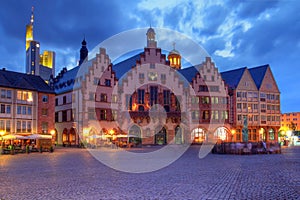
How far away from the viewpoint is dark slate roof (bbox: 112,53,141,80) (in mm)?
73500

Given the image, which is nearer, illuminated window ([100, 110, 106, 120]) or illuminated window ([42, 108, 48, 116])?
illuminated window ([42, 108, 48, 116])

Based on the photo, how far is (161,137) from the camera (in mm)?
73500

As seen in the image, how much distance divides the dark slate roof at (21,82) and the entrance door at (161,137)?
75.0 ft

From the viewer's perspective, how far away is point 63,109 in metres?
72.5

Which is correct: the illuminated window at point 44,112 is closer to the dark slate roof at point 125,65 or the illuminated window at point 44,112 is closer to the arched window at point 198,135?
the dark slate roof at point 125,65

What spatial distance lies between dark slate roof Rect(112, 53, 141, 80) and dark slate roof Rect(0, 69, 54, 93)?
15.6 metres

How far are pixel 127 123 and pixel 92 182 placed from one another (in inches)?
2055

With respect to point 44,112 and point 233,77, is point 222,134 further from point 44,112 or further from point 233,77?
point 44,112

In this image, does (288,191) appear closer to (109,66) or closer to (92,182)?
(92,182)

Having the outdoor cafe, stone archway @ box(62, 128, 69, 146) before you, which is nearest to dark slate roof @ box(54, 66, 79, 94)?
stone archway @ box(62, 128, 69, 146)

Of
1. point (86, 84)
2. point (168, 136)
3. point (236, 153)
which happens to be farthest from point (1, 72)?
point (236, 153)

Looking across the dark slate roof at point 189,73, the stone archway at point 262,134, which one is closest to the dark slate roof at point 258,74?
the stone archway at point 262,134

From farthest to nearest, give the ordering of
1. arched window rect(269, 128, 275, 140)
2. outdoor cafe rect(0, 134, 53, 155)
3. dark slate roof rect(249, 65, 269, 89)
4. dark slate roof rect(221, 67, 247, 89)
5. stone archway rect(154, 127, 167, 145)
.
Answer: arched window rect(269, 128, 275, 140), dark slate roof rect(249, 65, 269, 89), dark slate roof rect(221, 67, 247, 89), stone archway rect(154, 127, 167, 145), outdoor cafe rect(0, 134, 53, 155)

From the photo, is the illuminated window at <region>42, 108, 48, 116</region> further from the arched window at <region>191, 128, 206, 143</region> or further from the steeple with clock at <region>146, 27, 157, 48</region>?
the arched window at <region>191, 128, 206, 143</region>
